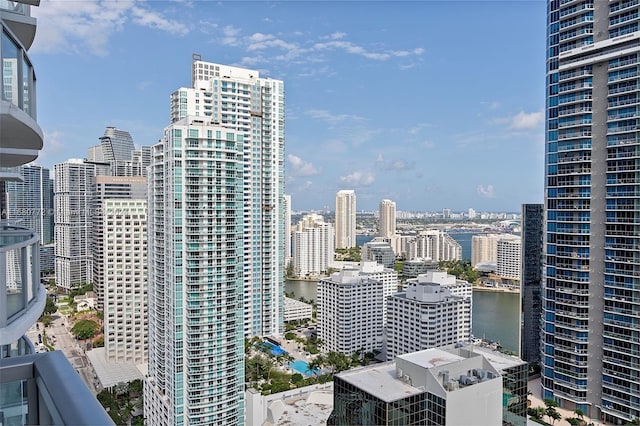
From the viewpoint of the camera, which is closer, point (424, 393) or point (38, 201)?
point (424, 393)

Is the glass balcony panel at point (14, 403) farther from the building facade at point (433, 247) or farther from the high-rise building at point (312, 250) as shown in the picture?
the building facade at point (433, 247)

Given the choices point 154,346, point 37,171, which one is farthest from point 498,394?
point 37,171

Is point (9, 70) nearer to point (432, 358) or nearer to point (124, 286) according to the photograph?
point (432, 358)

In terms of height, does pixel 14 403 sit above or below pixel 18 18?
below

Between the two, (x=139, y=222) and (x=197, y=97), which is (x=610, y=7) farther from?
(x=139, y=222)

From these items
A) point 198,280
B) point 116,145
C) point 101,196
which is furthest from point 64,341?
point 116,145

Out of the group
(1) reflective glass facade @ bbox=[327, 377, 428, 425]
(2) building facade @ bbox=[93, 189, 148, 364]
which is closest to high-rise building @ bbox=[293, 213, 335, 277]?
(2) building facade @ bbox=[93, 189, 148, 364]
